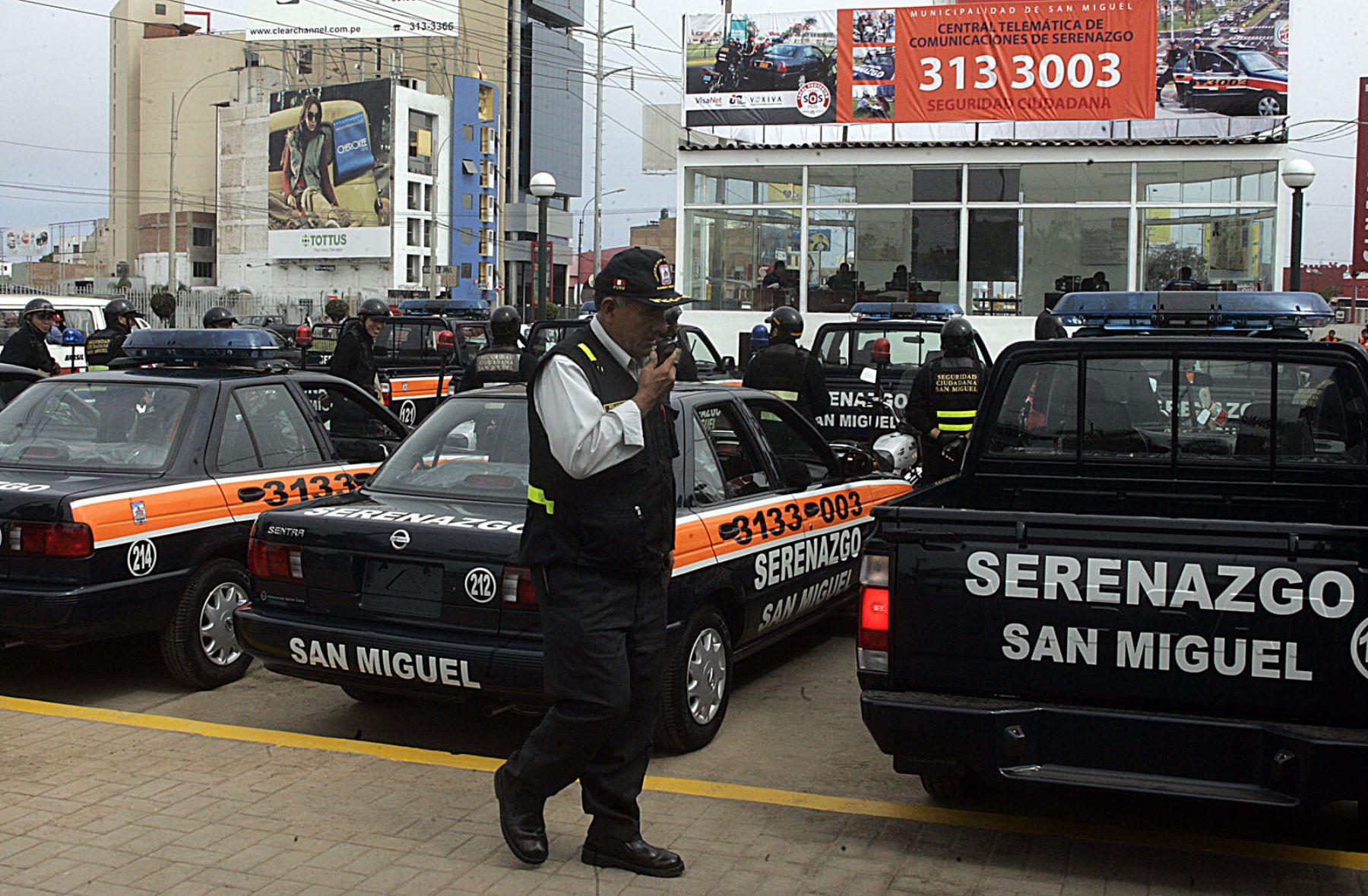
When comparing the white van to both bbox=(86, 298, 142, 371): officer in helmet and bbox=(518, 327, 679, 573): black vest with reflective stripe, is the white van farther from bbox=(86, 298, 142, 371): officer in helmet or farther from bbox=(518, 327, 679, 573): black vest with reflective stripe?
bbox=(518, 327, 679, 573): black vest with reflective stripe

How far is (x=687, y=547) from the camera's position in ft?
18.8

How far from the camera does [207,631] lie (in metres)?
6.81

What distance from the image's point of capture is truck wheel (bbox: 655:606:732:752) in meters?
5.59

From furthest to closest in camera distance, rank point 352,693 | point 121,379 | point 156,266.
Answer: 1. point 156,266
2. point 121,379
3. point 352,693

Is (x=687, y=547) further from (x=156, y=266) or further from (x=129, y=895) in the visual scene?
(x=156, y=266)

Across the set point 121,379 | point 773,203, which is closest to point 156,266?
point 773,203

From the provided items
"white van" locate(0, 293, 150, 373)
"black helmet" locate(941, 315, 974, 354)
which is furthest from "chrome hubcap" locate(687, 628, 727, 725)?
"white van" locate(0, 293, 150, 373)

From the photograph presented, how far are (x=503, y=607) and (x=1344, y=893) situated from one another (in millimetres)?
3067

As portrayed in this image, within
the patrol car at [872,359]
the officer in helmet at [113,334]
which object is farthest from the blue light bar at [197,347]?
the patrol car at [872,359]

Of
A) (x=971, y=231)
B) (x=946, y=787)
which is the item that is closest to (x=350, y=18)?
(x=971, y=231)

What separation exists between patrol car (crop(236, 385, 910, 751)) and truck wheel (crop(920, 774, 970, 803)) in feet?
3.53

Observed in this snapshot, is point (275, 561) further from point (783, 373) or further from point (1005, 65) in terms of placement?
point (1005, 65)

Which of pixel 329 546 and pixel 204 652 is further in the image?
pixel 204 652

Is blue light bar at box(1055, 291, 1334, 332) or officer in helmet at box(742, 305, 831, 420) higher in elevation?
blue light bar at box(1055, 291, 1334, 332)
